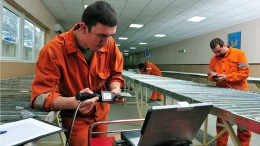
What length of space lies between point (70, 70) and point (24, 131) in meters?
0.51

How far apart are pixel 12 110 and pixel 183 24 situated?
776 centimetres

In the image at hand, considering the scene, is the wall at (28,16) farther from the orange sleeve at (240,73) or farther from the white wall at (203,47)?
the white wall at (203,47)

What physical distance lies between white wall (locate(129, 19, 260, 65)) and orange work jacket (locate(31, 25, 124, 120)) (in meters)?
6.76

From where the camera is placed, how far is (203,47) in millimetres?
10219

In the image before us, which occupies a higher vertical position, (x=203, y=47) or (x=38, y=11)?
(x=38, y=11)

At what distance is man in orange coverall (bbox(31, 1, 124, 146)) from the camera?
1.10 meters

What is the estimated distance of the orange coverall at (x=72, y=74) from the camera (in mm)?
1153

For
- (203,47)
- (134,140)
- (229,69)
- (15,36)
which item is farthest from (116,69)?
(203,47)

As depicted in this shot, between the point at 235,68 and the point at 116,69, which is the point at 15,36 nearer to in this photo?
the point at 116,69

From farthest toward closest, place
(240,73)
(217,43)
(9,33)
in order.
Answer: (9,33)
(217,43)
(240,73)

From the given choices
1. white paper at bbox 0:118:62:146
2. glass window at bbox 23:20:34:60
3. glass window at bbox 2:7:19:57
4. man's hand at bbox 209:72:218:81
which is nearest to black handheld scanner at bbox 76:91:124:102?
white paper at bbox 0:118:62:146

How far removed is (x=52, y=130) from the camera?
2.72 feet

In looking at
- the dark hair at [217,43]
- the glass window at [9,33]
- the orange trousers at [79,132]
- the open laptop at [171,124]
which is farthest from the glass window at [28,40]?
the open laptop at [171,124]

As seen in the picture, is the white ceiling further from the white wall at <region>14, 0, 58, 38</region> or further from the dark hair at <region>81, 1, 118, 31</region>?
the dark hair at <region>81, 1, 118, 31</region>
